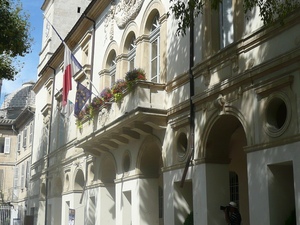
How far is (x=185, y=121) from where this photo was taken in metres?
14.3

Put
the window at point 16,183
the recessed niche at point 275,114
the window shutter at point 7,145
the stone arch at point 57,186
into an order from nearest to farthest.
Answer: the recessed niche at point 275,114 → the stone arch at point 57,186 → the window at point 16,183 → the window shutter at point 7,145

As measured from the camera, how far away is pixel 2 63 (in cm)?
1686

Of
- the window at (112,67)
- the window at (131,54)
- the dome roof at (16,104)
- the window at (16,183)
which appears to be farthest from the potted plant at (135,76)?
the dome roof at (16,104)

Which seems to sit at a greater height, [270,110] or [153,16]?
[153,16]

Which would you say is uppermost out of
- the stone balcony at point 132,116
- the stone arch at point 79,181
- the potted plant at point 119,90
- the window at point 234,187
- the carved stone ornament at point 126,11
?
the carved stone ornament at point 126,11

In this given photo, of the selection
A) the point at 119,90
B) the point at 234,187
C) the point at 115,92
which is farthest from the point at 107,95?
the point at 234,187

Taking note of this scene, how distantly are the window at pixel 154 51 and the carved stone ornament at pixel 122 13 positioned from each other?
126 cm

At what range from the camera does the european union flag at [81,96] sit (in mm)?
19547

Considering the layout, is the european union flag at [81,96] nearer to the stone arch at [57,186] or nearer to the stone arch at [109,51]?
the stone arch at [109,51]

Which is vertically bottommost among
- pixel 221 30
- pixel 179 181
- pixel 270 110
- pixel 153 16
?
pixel 179 181

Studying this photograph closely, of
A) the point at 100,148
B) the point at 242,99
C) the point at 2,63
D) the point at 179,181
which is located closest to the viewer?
the point at 242,99

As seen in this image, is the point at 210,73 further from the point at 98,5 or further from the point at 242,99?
the point at 98,5

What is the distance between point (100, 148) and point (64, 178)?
6449 mm

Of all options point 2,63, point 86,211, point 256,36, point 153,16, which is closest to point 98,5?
point 153,16
